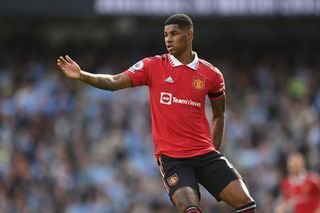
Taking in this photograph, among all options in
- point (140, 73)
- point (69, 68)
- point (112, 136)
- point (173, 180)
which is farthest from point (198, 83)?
point (112, 136)

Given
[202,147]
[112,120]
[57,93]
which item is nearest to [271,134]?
[112,120]

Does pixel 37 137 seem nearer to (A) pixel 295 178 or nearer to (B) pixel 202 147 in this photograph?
(A) pixel 295 178

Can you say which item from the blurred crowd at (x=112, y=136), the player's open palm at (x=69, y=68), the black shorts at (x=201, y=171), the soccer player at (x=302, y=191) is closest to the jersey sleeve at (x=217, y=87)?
the black shorts at (x=201, y=171)

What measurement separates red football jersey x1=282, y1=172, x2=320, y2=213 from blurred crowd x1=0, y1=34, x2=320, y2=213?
9.13ft

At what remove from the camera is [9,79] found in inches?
741

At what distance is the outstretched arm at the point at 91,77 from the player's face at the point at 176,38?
0.55 metres

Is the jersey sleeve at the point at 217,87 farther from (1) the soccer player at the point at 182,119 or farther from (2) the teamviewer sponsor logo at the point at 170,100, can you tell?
(2) the teamviewer sponsor logo at the point at 170,100

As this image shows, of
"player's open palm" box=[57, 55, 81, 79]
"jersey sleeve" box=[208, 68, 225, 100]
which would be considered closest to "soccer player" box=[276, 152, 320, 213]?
"jersey sleeve" box=[208, 68, 225, 100]

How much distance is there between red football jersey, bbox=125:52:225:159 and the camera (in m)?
7.92

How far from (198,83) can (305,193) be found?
542cm

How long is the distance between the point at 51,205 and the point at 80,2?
5081 mm

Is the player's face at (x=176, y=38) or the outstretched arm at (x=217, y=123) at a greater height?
the player's face at (x=176, y=38)

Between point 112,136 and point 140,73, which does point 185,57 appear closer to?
point 140,73

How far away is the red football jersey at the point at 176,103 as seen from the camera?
26.0 feet
